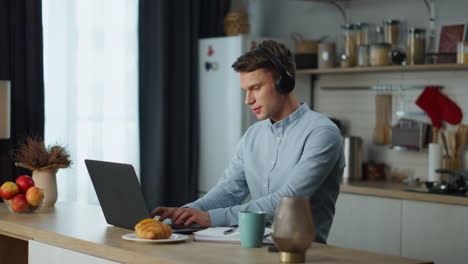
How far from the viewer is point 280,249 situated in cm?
184

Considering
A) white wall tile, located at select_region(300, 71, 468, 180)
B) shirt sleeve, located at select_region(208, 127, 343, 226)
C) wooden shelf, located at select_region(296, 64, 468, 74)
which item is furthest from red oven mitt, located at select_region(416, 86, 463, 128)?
shirt sleeve, located at select_region(208, 127, 343, 226)

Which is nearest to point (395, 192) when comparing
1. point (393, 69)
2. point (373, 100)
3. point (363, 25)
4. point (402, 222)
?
point (402, 222)

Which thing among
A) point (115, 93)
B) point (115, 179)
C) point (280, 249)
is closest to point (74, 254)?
point (115, 179)

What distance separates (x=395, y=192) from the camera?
13.3 feet

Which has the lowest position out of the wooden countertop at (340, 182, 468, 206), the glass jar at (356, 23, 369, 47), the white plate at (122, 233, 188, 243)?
the wooden countertop at (340, 182, 468, 206)

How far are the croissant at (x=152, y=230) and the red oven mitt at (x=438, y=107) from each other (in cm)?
275

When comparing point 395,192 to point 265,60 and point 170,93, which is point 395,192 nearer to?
point 265,60

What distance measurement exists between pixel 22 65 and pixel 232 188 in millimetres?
2169

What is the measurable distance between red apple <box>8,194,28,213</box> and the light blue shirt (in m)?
0.73

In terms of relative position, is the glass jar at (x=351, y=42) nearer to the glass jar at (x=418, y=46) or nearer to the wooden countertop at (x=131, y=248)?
the glass jar at (x=418, y=46)

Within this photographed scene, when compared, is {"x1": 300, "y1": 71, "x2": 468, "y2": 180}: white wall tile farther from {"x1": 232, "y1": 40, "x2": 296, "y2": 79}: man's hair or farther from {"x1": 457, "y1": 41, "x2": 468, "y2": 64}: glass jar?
{"x1": 232, "y1": 40, "x2": 296, "y2": 79}: man's hair

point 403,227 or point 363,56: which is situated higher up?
point 363,56

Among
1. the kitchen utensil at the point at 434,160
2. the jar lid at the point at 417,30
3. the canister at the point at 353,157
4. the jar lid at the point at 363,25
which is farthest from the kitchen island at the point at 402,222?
the jar lid at the point at 363,25

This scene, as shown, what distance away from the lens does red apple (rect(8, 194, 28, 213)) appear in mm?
2848
